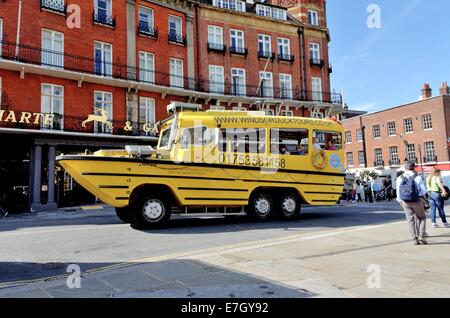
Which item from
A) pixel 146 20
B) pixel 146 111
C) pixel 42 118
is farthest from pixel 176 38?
pixel 42 118

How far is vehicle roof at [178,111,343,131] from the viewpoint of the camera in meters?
10.6

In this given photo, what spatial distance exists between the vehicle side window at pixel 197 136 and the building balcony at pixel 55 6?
639 inches

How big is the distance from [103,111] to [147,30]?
22.4 feet

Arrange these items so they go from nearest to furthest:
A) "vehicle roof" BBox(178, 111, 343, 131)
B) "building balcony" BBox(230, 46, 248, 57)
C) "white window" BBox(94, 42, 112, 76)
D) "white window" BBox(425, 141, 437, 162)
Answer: "vehicle roof" BBox(178, 111, 343, 131) < "white window" BBox(94, 42, 112, 76) < "building balcony" BBox(230, 46, 248, 57) < "white window" BBox(425, 141, 437, 162)

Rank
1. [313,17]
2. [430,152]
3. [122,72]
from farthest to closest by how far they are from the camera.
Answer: [430,152], [313,17], [122,72]

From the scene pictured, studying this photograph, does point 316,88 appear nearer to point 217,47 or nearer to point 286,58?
point 286,58

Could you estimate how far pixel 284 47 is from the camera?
3048 cm

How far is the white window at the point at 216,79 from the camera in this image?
88.7ft

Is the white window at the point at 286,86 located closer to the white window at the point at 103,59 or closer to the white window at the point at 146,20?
the white window at the point at 146,20

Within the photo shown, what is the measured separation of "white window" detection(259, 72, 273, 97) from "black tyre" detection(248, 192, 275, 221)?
18.4 m

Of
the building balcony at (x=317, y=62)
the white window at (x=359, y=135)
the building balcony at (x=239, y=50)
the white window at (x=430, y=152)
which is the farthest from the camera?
the white window at (x=359, y=135)

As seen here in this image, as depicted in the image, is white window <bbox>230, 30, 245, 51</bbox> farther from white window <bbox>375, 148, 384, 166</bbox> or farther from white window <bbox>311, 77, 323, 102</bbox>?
white window <bbox>375, 148, 384, 166</bbox>

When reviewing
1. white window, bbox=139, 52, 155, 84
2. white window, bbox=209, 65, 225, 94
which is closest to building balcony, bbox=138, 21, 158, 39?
white window, bbox=139, 52, 155, 84

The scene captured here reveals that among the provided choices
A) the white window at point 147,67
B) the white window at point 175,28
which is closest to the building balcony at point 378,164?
the white window at point 175,28
